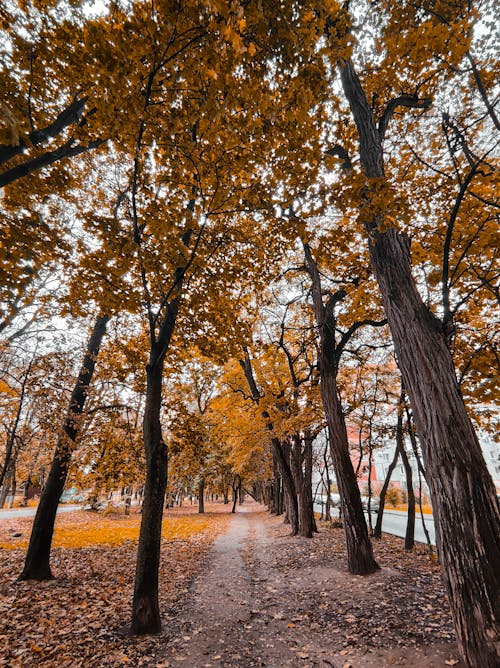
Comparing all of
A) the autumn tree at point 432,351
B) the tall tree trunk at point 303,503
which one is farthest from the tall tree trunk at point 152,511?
the tall tree trunk at point 303,503

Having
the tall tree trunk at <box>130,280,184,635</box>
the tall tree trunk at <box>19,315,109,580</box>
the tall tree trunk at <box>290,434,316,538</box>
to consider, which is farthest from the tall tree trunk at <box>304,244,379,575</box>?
the tall tree trunk at <box>19,315,109,580</box>

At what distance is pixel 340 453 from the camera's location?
22.9ft

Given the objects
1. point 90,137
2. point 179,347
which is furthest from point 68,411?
point 90,137

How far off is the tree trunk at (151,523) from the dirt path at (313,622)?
1.79 feet

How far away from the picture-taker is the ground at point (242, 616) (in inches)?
148

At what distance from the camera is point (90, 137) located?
4789 mm

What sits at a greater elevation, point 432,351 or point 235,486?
point 432,351

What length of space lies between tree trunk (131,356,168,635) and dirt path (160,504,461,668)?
1.79ft

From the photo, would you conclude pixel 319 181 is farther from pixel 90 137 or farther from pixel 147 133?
pixel 90 137

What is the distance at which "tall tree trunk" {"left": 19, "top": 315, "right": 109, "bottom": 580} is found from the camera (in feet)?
21.1

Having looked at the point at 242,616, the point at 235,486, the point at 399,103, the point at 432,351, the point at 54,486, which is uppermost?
the point at 399,103

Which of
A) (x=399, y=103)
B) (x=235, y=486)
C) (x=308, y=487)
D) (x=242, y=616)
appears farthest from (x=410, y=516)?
(x=235, y=486)

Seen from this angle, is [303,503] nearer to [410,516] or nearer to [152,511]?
[410,516]

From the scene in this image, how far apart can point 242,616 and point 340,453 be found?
11.3ft
